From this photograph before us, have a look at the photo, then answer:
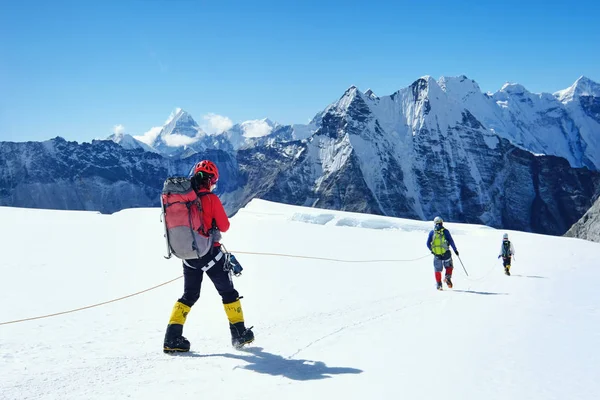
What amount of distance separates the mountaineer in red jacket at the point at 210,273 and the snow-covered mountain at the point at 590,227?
335 feet

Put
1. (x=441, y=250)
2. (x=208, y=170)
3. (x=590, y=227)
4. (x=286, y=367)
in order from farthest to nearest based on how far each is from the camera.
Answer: (x=590, y=227) → (x=441, y=250) → (x=208, y=170) → (x=286, y=367)

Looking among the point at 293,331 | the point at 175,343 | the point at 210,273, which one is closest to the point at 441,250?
the point at 293,331

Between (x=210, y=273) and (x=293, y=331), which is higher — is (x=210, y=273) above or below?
above

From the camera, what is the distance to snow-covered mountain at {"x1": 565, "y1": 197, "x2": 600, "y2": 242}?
91375mm

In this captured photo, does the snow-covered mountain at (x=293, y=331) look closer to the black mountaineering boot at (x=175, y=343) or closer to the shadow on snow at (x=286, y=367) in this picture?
the shadow on snow at (x=286, y=367)

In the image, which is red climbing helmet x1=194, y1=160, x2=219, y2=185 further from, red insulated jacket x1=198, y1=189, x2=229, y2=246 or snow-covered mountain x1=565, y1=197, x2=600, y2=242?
snow-covered mountain x1=565, y1=197, x2=600, y2=242

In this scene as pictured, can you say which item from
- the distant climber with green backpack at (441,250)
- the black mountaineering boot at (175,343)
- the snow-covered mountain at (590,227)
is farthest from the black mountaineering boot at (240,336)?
the snow-covered mountain at (590,227)

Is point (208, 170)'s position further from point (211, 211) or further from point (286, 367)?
point (286, 367)

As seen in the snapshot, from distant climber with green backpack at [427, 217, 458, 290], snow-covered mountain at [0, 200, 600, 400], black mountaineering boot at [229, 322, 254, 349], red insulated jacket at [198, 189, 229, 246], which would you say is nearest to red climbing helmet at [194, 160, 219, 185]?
red insulated jacket at [198, 189, 229, 246]

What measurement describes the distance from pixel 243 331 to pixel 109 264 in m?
9.00

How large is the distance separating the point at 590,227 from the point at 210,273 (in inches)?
4247

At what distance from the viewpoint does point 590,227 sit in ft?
309

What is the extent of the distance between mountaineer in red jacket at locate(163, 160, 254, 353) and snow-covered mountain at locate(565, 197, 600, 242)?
10218cm

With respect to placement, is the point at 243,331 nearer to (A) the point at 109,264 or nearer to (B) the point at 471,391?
(B) the point at 471,391
